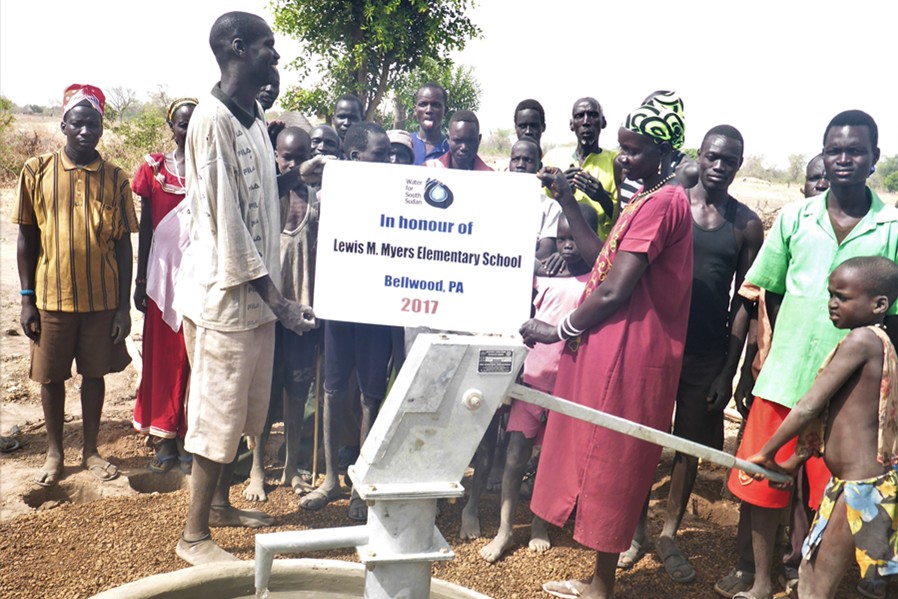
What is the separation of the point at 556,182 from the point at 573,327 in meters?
0.63

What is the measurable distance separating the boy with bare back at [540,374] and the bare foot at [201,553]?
1.22 m

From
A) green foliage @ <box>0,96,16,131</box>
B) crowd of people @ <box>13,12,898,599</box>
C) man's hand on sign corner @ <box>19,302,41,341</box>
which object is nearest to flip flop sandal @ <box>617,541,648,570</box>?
crowd of people @ <box>13,12,898,599</box>

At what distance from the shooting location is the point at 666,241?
270 centimetres

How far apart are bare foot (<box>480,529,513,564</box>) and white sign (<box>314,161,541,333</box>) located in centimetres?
132

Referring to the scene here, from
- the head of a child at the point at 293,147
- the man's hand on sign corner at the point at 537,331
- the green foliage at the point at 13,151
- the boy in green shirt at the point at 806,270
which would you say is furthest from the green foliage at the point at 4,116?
the boy in green shirt at the point at 806,270

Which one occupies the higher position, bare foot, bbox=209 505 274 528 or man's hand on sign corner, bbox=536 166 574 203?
man's hand on sign corner, bbox=536 166 574 203

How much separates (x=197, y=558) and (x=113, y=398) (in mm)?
2718

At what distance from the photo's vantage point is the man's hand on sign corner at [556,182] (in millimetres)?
3008

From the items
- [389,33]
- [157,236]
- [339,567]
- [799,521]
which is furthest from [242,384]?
[389,33]

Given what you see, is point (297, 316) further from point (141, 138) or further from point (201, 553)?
point (141, 138)

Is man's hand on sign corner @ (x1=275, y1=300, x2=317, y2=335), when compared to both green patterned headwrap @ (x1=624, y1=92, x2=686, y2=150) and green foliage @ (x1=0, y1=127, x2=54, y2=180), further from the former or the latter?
green foliage @ (x1=0, y1=127, x2=54, y2=180)

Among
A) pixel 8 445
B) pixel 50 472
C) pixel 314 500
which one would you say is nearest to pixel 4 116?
pixel 8 445

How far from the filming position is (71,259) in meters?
3.97

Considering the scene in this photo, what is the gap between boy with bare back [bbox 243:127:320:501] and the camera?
404 cm
